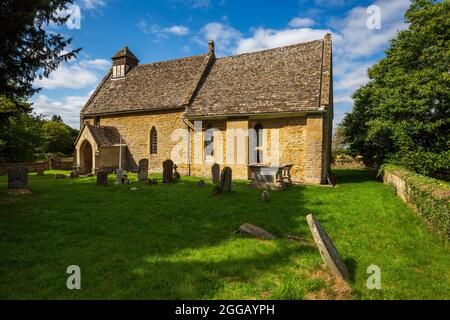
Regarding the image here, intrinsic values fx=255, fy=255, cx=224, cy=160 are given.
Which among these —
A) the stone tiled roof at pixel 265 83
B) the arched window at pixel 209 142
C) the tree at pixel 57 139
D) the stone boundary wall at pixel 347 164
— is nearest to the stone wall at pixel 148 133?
the arched window at pixel 209 142

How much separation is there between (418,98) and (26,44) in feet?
68.8

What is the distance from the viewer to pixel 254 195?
1195 centimetres

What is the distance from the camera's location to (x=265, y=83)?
60.6 feet

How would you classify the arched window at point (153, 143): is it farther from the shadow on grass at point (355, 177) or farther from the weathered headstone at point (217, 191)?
the shadow on grass at point (355, 177)

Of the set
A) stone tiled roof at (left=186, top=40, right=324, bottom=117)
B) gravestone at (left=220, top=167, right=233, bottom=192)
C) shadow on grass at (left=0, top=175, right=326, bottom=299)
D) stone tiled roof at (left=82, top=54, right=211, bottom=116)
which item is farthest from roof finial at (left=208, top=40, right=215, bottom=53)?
shadow on grass at (left=0, top=175, right=326, bottom=299)

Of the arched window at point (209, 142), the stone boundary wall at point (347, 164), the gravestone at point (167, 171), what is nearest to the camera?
the gravestone at point (167, 171)

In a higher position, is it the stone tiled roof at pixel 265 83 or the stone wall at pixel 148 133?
the stone tiled roof at pixel 265 83

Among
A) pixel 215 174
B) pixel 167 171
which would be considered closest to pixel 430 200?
pixel 215 174

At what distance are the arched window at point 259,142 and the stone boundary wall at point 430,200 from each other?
851 centimetres

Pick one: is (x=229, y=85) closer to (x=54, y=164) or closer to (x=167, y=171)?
(x=167, y=171)

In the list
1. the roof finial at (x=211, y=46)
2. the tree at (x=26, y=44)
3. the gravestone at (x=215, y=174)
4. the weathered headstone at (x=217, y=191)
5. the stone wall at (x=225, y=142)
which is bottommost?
the weathered headstone at (x=217, y=191)

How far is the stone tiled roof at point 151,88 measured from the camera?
21.1m

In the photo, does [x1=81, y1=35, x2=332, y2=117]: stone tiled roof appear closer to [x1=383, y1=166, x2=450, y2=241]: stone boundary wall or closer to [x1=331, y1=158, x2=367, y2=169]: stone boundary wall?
[x1=383, y1=166, x2=450, y2=241]: stone boundary wall

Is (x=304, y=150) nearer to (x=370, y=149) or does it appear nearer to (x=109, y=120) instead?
(x=370, y=149)
